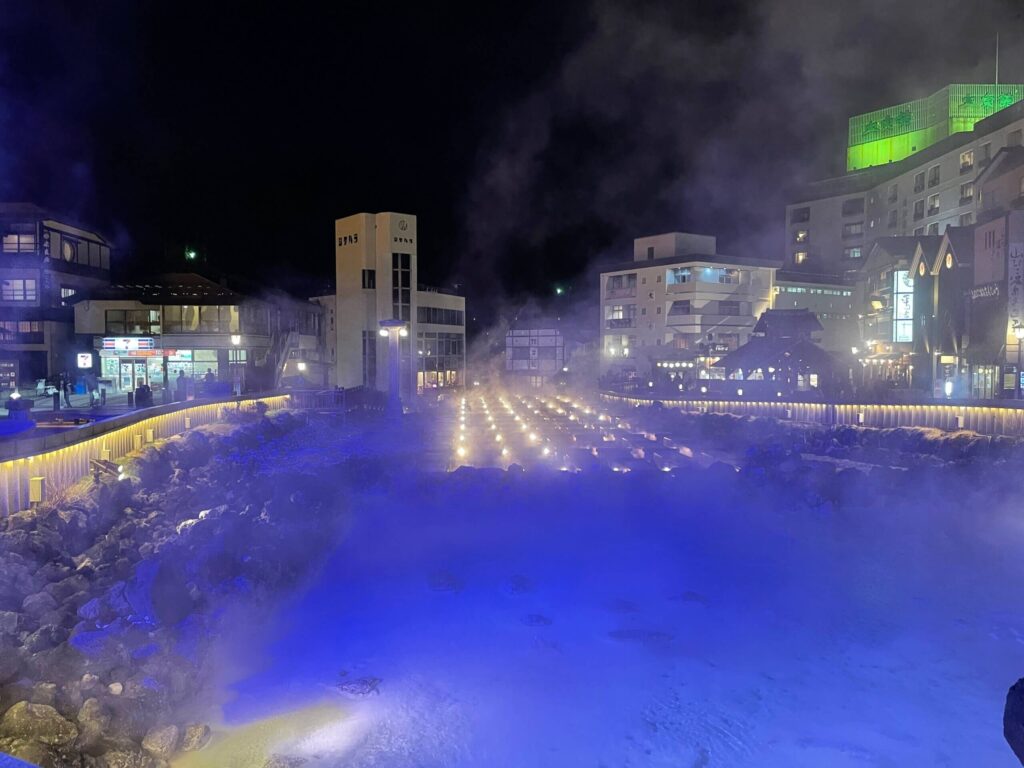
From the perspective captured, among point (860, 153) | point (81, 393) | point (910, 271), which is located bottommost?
point (81, 393)

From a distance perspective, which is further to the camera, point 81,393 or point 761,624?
point 81,393

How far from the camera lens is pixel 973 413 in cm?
2177

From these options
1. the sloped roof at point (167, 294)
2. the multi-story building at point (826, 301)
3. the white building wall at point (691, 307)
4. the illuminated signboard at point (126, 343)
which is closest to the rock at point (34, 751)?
the illuminated signboard at point (126, 343)

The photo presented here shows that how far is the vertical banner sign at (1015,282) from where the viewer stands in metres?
25.3

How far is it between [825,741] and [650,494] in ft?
37.3

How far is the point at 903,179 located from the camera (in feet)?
161

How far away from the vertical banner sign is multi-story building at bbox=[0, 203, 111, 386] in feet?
129

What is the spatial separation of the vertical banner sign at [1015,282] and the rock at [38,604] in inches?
1174

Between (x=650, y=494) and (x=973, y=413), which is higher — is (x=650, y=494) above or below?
below

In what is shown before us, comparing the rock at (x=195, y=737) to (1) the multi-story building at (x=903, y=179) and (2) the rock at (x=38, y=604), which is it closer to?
(2) the rock at (x=38, y=604)

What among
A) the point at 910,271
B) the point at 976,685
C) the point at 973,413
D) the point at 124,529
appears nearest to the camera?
the point at 976,685

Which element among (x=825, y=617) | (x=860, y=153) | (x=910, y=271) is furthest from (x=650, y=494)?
(x=860, y=153)

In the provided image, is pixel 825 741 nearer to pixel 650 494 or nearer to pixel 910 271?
pixel 650 494

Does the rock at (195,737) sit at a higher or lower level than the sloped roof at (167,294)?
lower
